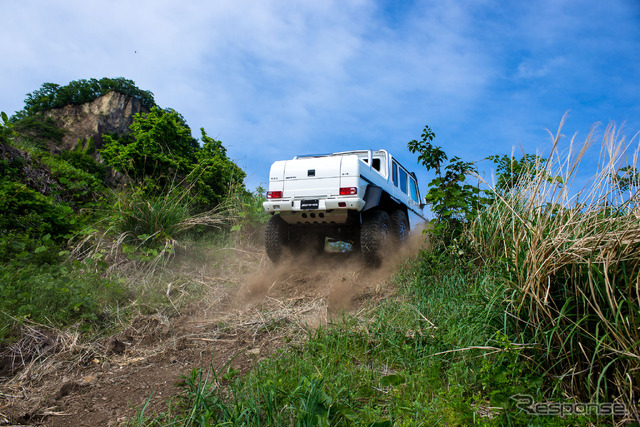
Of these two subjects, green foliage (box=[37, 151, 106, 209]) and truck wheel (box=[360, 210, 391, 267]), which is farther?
green foliage (box=[37, 151, 106, 209])

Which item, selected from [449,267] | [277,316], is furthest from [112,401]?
[449,267]

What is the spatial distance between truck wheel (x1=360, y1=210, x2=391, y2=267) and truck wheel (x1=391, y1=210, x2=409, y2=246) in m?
0.51

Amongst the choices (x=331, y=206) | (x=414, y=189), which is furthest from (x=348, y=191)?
(x=414, y=189)

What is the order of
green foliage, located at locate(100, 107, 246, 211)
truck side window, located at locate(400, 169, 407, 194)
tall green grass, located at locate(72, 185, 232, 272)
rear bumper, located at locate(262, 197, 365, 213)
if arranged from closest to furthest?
rear bumper, located at locate(262, 197, 365, 213) → tall green grass, located at locate(72, 185, 232, 272) → truck side window, located at locate(400, 169, 407, 194) → green foliage, located at locate(100, 107, 246, 211)

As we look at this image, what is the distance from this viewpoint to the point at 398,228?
23.6ft

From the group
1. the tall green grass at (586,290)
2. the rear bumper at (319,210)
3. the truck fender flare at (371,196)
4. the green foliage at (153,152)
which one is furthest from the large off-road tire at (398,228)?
the green foliage at (153,152)

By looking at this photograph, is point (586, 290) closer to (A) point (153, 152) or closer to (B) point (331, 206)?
(B) point (331, 206)

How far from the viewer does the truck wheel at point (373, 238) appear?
6348 millimetres

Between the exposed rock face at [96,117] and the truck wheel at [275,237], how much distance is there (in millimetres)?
27575

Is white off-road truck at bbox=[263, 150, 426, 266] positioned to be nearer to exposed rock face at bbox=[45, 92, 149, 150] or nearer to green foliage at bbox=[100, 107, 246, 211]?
green foliage at bbox=[100, 107, 246, 211]

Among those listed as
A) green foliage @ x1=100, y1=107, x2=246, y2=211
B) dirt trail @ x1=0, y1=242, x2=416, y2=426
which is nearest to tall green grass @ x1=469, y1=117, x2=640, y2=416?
dirt trail @ x1=0, y1=242, x2=416, y2=426

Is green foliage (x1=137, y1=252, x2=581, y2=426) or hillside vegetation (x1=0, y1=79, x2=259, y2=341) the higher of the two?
hillside vegetation (x1=0, y1=79, x2=259, y2=341)

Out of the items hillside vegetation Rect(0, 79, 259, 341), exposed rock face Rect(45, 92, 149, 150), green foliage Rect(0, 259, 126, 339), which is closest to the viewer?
green foliage Rect(0, 259, 126, 339)

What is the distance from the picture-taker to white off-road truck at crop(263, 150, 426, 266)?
6195 millimetres
